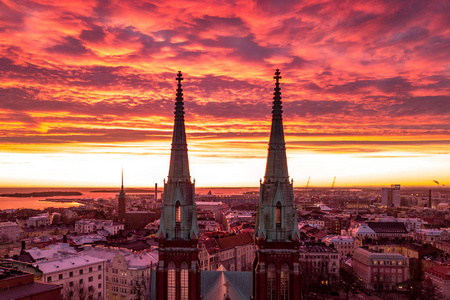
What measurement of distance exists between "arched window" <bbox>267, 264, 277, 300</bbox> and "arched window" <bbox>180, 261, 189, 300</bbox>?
31.2 ft

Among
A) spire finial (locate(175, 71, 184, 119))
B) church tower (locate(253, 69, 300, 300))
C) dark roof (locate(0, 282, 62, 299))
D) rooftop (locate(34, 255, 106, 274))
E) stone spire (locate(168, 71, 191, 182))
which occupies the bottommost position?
rooftop (locate(34, 255, 106, 274))

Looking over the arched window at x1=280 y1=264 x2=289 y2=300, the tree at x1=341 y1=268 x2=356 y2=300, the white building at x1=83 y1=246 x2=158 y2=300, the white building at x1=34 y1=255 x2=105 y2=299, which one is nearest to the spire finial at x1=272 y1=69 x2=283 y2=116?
the arched window at x1=280 y1=264 x2=289 y2=300

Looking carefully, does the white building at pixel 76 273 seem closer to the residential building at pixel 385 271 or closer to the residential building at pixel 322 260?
the residential building at pixel 322 260

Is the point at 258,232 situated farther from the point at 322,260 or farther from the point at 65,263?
the point at 322,260

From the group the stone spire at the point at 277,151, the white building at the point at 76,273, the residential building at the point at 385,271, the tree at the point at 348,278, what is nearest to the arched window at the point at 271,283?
the stone spire at the point at 277,151

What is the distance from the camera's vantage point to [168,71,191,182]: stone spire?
49594 millimetres

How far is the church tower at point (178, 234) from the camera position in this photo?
4834cm

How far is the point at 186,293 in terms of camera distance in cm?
4838

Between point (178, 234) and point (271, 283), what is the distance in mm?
12309

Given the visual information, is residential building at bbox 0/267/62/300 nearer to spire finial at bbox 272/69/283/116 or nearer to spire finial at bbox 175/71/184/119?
spire finial at bbox 175/71/184/119

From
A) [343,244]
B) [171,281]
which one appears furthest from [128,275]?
[343,244]

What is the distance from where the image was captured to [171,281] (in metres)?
48.8

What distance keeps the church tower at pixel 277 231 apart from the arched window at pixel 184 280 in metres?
8.08

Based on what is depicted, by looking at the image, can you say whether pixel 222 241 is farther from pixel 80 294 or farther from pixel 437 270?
pixel 437 270
